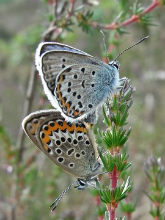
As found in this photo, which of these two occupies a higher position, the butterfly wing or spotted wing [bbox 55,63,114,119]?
spotted wing [bbox 55,63,114,119]

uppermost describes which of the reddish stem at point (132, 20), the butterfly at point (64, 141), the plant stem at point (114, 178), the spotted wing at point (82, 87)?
the reddish stem at point (132, 20)

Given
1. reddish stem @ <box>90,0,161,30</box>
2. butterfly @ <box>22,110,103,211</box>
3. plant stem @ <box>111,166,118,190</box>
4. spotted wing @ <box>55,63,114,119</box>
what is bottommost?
plant stem @ <box>111,166,118,190</box>

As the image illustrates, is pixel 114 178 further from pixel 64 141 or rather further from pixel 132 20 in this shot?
pixel 132 20

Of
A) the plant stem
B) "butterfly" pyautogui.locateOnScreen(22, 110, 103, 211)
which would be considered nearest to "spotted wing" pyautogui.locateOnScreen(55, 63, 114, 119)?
"butterfly" pyautogui.locateOnScreen(22, 110, 103, 211)

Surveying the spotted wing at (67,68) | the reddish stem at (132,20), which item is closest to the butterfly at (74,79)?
the spotted wing at (67,68)

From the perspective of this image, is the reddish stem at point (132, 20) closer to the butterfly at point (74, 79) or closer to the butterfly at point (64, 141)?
the butterfly at point (74, 79)

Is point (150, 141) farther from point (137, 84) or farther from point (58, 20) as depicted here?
point (58, 20)

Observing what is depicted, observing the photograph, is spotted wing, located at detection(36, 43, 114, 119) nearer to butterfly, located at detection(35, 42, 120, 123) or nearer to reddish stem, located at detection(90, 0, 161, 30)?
butterfly, located at detection(35, 42, 120, 123)
